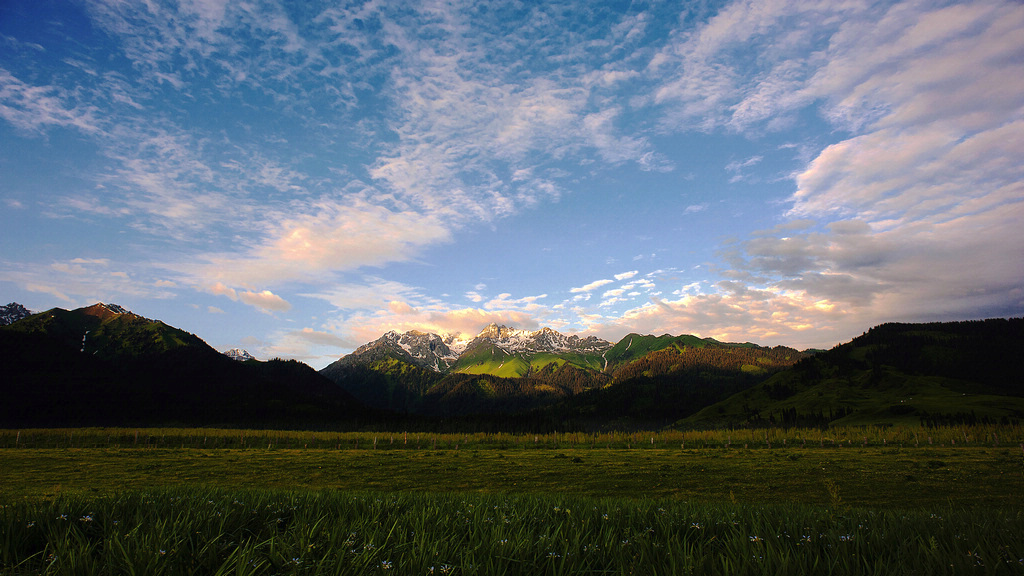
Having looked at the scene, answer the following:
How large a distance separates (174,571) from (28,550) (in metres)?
2.08

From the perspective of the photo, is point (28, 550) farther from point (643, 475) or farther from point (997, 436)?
→ point (997, 436)

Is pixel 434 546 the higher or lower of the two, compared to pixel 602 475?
higher

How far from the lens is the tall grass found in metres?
3.10

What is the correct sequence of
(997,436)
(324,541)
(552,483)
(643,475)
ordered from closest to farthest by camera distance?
(324,541)
(552,483)
(643,475)
(997,436)

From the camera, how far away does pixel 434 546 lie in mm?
3404

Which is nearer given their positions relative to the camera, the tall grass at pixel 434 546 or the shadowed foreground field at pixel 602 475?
the tall grass at pixel 434 546

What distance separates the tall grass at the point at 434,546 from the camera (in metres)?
3.10

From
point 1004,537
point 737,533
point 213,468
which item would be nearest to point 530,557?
point 737,533

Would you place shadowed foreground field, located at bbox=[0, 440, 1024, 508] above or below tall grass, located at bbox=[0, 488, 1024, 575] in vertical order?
below

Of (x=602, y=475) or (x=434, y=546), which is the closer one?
(x=434, y=546)

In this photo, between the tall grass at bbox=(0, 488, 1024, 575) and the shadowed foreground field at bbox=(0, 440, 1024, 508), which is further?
the shadowed foreground field at bbox=(0, 440, 1024, 508)

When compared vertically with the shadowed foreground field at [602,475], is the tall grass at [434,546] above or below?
above

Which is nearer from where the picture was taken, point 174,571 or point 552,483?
point 174,571

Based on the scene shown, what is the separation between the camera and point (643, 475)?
127 feet
